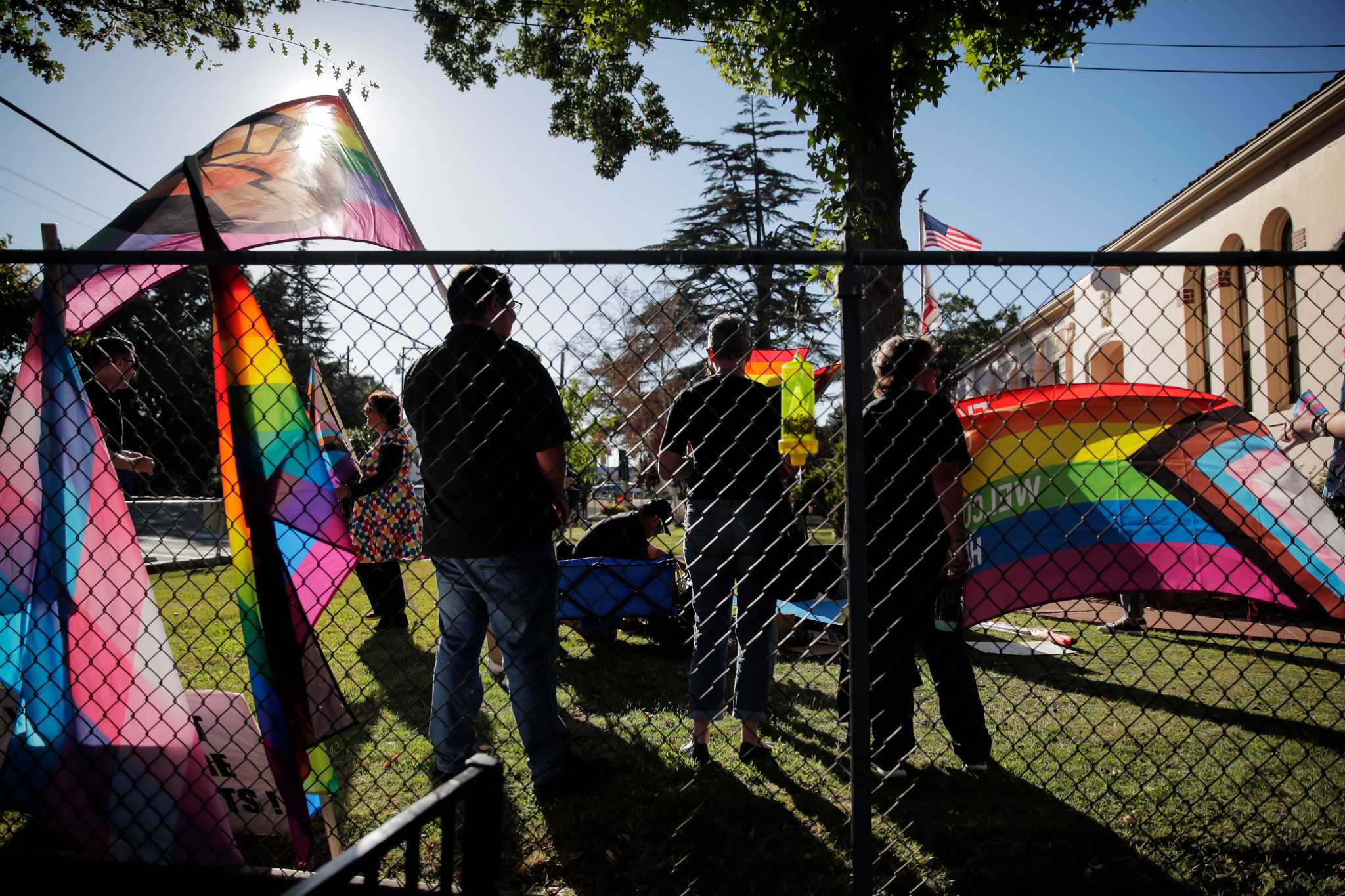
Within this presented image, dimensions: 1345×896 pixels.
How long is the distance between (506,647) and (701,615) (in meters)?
0.85

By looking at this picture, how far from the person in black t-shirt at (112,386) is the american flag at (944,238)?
9.25 m

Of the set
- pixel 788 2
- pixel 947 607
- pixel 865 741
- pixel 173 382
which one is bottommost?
pixel 865 741

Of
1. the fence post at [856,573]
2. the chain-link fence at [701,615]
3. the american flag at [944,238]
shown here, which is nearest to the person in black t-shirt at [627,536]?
the chain-link fence at [701,615]

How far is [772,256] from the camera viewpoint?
2.02m

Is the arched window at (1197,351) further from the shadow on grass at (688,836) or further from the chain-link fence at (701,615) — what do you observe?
the shadow on grass at (688,836)

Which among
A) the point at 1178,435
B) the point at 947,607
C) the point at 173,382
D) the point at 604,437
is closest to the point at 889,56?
the point at 1178,435

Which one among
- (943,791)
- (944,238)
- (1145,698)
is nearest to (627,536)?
(943,791)

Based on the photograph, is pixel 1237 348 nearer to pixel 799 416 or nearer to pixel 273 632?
pixel 799 416

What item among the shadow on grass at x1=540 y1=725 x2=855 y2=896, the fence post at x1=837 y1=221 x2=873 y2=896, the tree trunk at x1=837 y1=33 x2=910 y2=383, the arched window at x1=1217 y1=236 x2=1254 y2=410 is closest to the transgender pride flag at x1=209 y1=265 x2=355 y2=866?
the shadow on grass at x1=540 y1=725 x2=855 y2=896

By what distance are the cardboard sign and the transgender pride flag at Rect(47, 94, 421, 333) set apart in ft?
4.14

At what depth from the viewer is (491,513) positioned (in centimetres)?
275

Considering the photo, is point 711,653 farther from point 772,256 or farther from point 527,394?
point 772,256

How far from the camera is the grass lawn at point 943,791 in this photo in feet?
7.85

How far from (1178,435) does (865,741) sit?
112 inches
